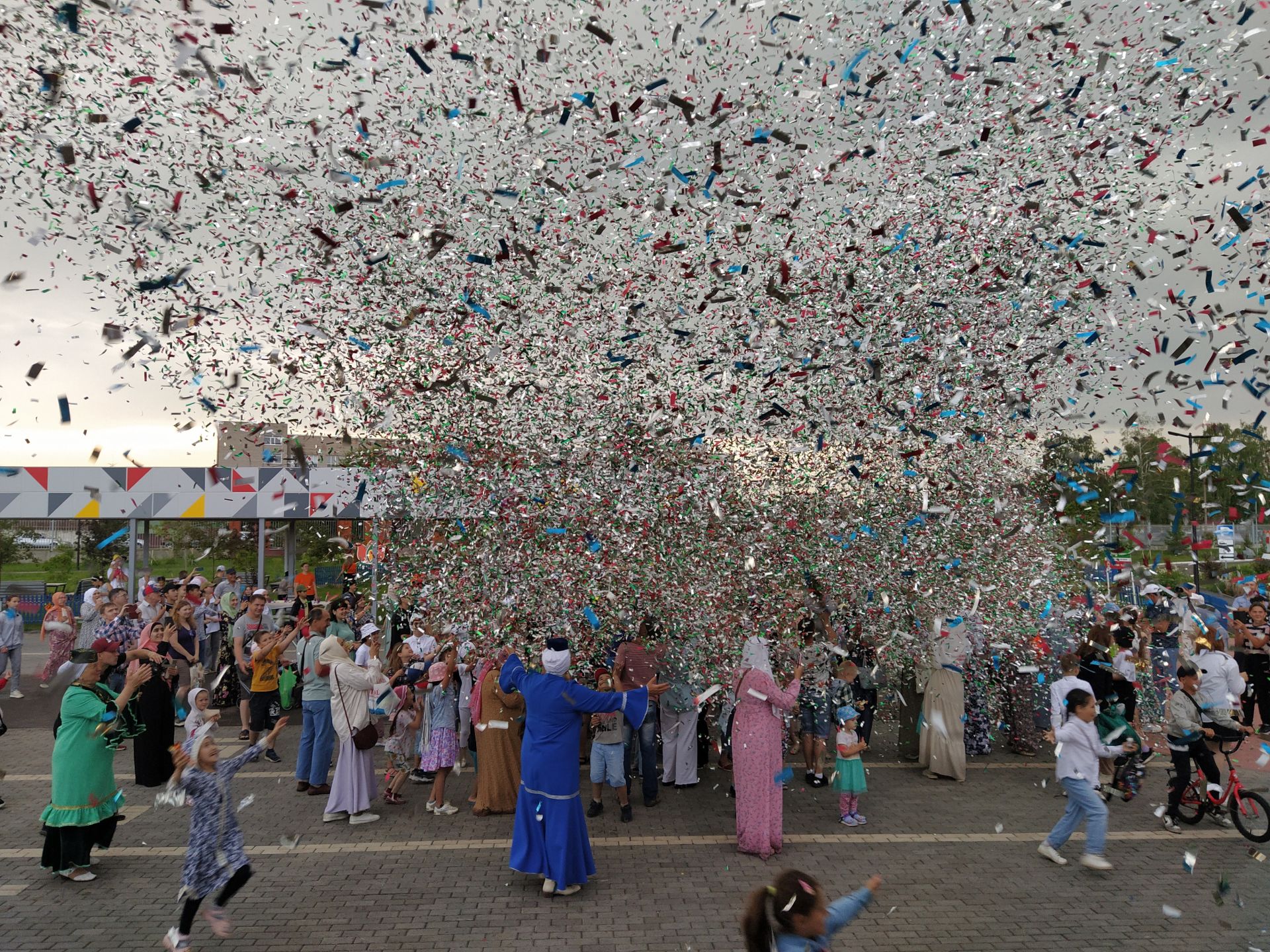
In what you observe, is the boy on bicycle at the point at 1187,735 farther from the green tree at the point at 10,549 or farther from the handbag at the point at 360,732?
the green tree at the point at 10,549

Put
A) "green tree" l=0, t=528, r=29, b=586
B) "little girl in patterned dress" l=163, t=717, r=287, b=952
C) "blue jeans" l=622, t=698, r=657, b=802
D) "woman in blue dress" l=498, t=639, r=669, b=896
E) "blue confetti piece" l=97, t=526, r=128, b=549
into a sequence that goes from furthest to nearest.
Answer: "green tree" l=0, t=528, r=29, b=586, "blue confetti piece" l=97, t=526, r=128, b=549, "blue jeans" l=622, t=698, r=657, b=802, "woman in blue dress" l=498, t=639, r=669, b=896, "little girl in patterned dress" l=163, t=717, r=287, b=952

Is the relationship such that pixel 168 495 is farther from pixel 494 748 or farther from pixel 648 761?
pixel 648 761

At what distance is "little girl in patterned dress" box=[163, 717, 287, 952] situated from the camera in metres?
5.55

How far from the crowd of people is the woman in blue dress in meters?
0.02

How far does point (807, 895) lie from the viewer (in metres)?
3.46

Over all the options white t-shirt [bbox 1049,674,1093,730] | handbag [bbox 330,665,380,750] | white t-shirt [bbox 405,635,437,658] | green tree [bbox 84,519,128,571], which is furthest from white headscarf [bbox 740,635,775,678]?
green tree [bbox 84,519,128,571]

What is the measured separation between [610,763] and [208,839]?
3.89 metres

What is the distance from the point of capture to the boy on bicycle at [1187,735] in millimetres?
8078

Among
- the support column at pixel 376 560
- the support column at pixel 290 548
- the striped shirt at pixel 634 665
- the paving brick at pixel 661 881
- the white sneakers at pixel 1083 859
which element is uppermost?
the support column at pixel 290 548

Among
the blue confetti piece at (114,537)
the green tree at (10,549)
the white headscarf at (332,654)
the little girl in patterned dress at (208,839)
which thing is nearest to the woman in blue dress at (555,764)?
the little girl in patterned dress at (208,839)

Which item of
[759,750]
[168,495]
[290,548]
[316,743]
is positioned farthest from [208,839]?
[290,548]

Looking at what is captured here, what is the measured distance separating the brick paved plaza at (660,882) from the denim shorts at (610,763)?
379 mm

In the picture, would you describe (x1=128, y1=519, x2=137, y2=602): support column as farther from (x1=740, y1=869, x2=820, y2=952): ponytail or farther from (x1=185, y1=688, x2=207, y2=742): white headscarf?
(x1=740, y1=869, x2=820, y2=952): ponytail

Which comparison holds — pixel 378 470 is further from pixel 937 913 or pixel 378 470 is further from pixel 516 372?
pixel 937 913
